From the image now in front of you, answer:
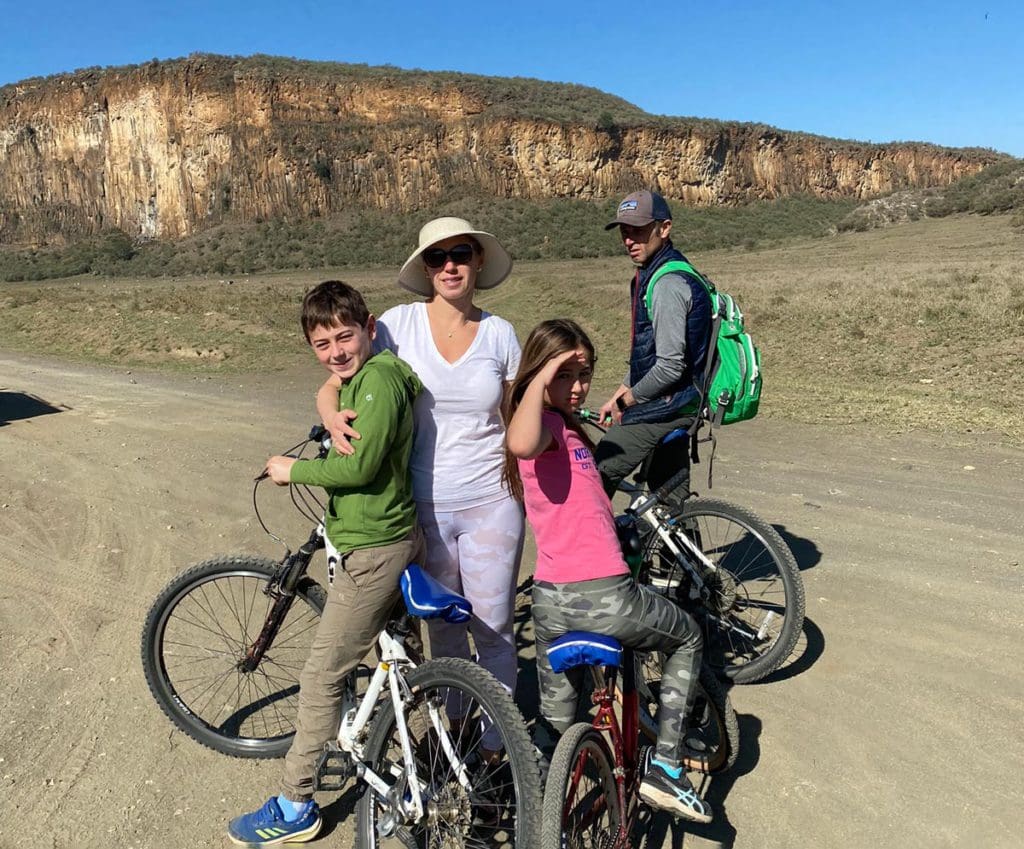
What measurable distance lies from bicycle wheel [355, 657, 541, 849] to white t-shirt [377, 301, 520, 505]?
0.65 meters

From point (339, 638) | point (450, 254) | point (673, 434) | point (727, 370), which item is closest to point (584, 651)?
point (339, 638)

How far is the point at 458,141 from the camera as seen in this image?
237 feet

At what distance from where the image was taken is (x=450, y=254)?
2766 mm

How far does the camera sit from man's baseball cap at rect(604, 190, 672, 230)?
3.57 m

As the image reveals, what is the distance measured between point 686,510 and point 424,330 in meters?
1.79

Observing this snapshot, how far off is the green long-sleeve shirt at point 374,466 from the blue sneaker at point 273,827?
3.17 feet

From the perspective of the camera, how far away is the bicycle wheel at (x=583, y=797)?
202 centimetres

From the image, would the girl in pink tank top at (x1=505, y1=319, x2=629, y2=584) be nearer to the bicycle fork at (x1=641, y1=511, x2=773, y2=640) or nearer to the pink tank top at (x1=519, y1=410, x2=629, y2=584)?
the pink tank top at (x1=519, y1=410, x2=629, y2=584)

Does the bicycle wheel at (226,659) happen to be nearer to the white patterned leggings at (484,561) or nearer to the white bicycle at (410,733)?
the white bicycle at (410,733)

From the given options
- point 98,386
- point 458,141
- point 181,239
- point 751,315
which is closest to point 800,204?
point 458,141

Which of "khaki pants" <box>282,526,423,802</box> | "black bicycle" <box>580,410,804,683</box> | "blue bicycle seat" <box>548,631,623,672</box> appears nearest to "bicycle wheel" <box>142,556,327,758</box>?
"khaki pants" <box>282,526,423,802</box>

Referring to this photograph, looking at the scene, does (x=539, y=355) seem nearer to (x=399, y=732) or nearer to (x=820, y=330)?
(x=399, y=732)

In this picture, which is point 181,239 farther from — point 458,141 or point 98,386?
point 98,386

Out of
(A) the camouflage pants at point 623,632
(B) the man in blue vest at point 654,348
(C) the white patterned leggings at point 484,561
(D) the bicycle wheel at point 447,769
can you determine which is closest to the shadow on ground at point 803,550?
(B) the man in blue vest at point 654,348
